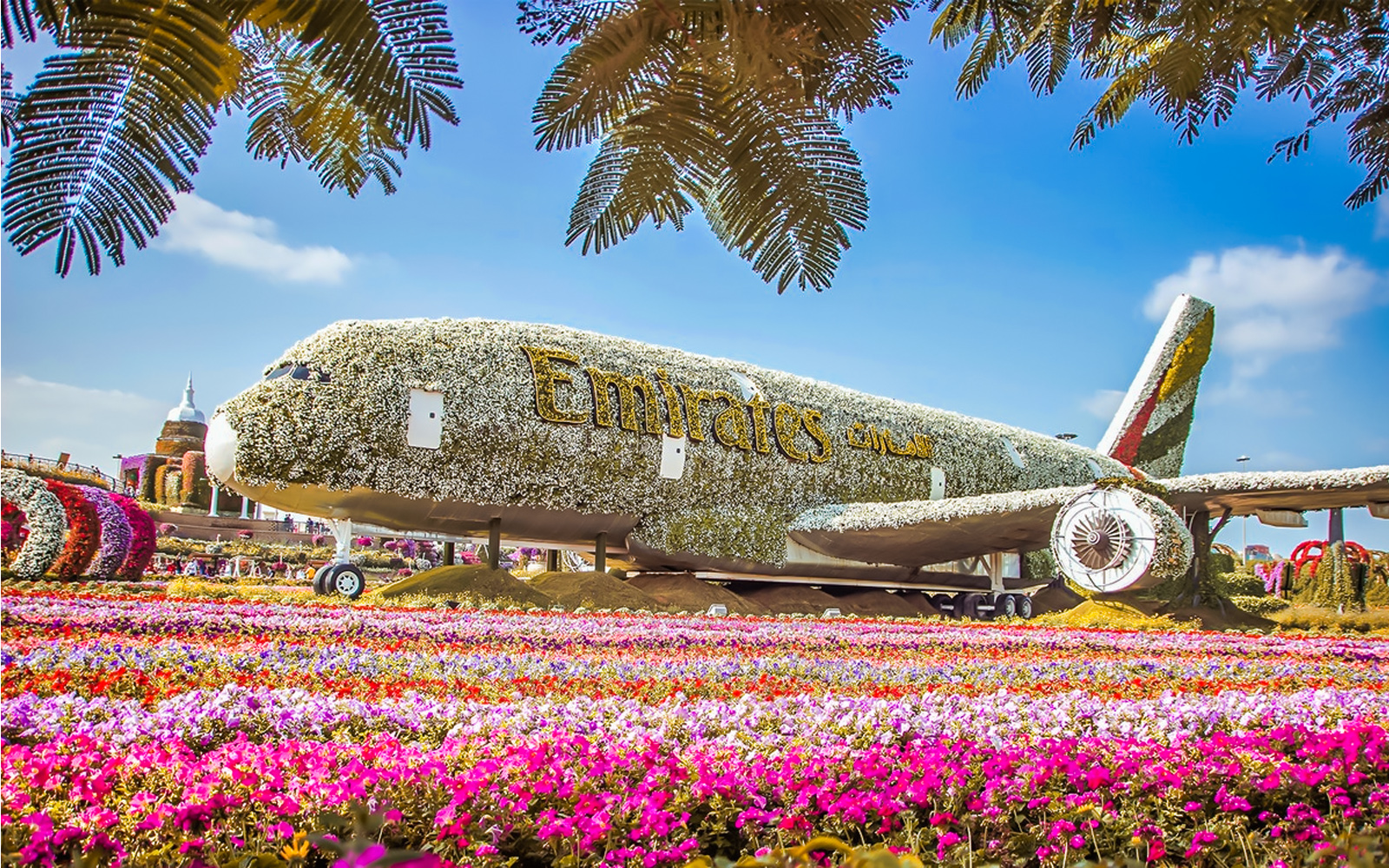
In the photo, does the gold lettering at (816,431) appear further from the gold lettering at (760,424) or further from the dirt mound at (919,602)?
the dirt mound at (919,602)

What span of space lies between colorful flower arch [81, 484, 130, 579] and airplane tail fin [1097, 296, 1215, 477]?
22.8m

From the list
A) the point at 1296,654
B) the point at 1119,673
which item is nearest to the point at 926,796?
the point at 1119,673

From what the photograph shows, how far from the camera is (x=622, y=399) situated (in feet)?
49.9

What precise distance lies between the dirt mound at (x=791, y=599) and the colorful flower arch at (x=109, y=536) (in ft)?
34.0

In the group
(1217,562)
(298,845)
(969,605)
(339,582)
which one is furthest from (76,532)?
(1217,562)

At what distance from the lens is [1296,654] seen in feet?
31.0

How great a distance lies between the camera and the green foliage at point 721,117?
186 cm

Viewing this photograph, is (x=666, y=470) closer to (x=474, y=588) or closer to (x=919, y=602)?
(x=474, y=588)

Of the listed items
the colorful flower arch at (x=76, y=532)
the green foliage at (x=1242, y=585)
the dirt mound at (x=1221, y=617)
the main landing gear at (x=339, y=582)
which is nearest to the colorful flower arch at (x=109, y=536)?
the colorful flower arch at (x=76, y=532)

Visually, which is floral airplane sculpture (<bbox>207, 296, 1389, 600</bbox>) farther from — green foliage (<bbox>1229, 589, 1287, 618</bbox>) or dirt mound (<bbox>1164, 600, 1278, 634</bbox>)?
green foliage (<bbox>1229, 589, 1287, 618</bbox>)

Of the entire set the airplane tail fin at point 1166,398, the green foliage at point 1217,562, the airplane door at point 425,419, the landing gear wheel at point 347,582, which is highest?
the airplane tail fin at point 1166,398

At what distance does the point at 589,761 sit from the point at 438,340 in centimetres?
1173

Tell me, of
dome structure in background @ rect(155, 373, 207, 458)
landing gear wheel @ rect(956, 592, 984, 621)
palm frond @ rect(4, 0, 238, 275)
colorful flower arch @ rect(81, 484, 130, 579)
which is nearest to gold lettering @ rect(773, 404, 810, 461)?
landing gear wheel @ rect(956, 592, 984, 621)

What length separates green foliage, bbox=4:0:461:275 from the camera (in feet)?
4.58
